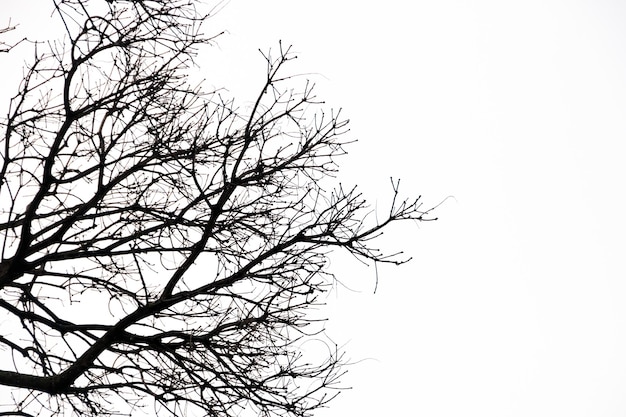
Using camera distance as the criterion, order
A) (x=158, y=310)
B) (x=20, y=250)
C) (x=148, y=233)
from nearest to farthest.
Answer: (x=158, y=310)
(x=20, y=250)
(x=148, y=233)

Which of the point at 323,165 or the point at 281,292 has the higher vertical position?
the point at 323,165

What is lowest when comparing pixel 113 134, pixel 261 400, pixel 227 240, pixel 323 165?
pixel 261 400

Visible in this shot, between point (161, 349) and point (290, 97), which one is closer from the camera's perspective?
point (161, 349)

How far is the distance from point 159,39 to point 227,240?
189cm

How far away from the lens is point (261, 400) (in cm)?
560

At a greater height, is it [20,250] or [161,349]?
[20,250]

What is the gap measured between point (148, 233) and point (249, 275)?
4.18ft

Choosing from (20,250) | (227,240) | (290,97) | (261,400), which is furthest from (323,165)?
(20,250)

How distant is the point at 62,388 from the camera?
547 cm

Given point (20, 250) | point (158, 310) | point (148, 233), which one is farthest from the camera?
point (148, 233)

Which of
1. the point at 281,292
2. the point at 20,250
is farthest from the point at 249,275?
the point at 20,250

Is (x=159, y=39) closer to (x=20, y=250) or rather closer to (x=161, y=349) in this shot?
(x=20, y=250)

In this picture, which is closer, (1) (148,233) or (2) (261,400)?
(2) (261,400)

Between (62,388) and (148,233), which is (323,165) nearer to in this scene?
(148,233)
